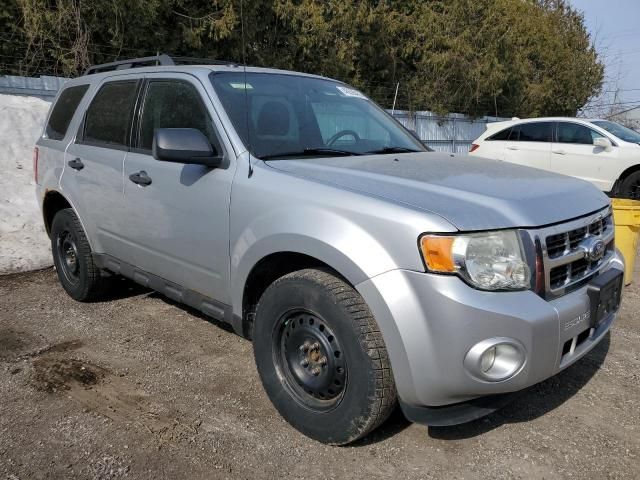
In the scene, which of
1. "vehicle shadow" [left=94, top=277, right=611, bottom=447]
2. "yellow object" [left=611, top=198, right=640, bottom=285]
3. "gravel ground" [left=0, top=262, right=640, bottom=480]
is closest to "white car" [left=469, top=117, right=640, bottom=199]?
"yellow object" [left=611, top=198, right=640, bottom=285]

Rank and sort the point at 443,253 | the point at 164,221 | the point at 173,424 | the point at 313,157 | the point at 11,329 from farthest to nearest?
the point at 11,329 < the point at 164,221 < the point at 313,157 < the point at 173,424 < the point at 443,253

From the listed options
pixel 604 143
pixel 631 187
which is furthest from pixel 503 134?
pixel 631 187

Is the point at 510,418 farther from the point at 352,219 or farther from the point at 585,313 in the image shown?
the point at 352,219

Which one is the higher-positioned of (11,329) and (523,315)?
(523,315)

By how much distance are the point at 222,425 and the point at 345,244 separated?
4.09 feet

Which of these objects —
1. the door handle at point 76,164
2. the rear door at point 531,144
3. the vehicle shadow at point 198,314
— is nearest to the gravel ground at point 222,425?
the vehicle shadow at point 198,314

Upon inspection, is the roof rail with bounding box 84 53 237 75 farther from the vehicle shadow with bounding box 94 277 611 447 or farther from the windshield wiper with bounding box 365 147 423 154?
the vehicle shadow with bounding box 94 277 611 447

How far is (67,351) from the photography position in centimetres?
387

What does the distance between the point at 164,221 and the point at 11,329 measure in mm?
1812

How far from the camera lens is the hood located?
2309mm

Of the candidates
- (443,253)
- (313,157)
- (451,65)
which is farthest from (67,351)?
(451,65)

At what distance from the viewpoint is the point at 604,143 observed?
9.02 metres

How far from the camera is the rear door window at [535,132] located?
10.0 metres

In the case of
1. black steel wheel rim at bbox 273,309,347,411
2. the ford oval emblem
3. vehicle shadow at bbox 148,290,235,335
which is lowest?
vehicle shadow at bbox 148,290,235,335
